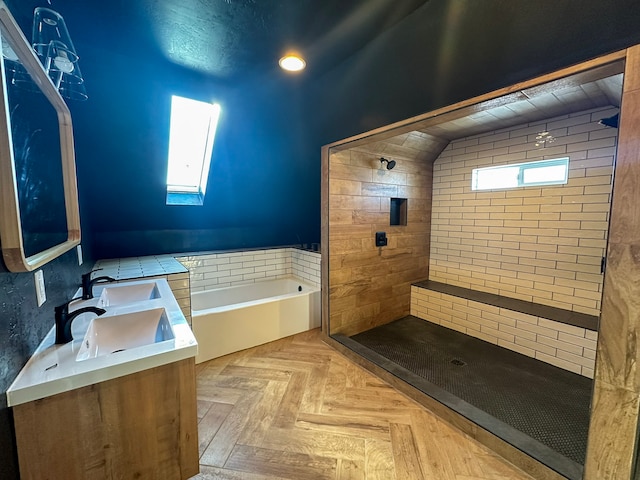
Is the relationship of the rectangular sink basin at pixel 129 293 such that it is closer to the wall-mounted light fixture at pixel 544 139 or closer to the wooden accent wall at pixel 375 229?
the wooden accent wall at pixel 375 229

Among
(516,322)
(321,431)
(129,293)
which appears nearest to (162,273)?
(129,293)

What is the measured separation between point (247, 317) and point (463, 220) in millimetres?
2954

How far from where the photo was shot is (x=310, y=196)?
403cm

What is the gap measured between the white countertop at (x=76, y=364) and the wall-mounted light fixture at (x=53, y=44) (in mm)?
1248

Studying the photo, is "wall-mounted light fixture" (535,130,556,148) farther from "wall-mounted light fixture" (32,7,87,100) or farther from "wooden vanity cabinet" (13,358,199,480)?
"wall-mounted light fixture" (32,7,87,100)

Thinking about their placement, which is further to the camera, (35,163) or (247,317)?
(247,317)

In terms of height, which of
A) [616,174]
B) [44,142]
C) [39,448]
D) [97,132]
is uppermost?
[97,132]

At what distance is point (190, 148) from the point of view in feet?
9.89

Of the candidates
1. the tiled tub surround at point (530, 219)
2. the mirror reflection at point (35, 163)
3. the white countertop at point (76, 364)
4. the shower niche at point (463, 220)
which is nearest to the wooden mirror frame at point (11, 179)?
the mirror reflection at point (35, 163)

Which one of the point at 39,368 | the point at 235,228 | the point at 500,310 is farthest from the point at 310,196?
the point at 39,368

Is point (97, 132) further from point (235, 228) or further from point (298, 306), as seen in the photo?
point (298, 306)

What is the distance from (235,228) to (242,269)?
0.61 metres

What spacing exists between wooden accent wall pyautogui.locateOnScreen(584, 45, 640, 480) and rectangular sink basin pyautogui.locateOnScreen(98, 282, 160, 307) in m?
2.50

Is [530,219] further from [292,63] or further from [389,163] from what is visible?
[292,63]
